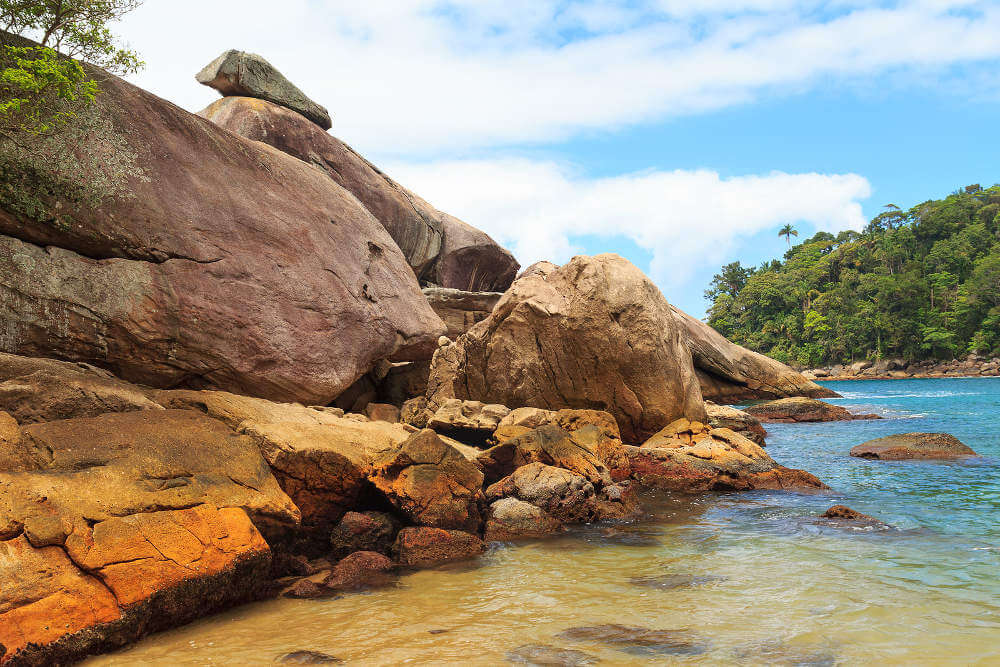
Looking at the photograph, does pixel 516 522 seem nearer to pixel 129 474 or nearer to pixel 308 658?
pixel 308 658

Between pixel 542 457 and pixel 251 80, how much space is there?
49.7 feet

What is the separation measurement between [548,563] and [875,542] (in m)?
4.15

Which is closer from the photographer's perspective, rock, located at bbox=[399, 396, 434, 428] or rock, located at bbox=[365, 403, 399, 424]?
rock, located at bbox=[365, 403, 399, 424]

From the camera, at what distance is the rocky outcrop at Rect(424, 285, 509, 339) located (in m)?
24.0

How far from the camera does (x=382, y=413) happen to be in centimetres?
1394

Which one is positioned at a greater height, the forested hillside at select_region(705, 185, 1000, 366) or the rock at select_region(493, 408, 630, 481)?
the forested hillside at select_region(705, 185, 1000, 366)

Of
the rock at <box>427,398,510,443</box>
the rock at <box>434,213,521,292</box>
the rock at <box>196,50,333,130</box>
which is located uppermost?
the rock at <box>196,50,333,130</box>

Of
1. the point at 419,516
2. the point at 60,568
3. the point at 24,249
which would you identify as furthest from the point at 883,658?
the point at 24,249

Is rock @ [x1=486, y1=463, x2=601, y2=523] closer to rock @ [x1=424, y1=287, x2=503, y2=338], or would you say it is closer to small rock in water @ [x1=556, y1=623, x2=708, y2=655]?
small rock in water @ [x1=556, y1=623, x2=708, y2=655]

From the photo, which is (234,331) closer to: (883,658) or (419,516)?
(419,516)

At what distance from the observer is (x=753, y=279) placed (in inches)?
3469

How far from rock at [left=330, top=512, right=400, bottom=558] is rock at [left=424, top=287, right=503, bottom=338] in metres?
15.7

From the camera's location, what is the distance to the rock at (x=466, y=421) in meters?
12.3

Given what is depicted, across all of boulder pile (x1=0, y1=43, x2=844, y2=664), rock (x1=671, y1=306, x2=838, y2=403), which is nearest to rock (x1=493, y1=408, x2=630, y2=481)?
boulder pile (x1=0, y1=43, x2=844, y2=664)
